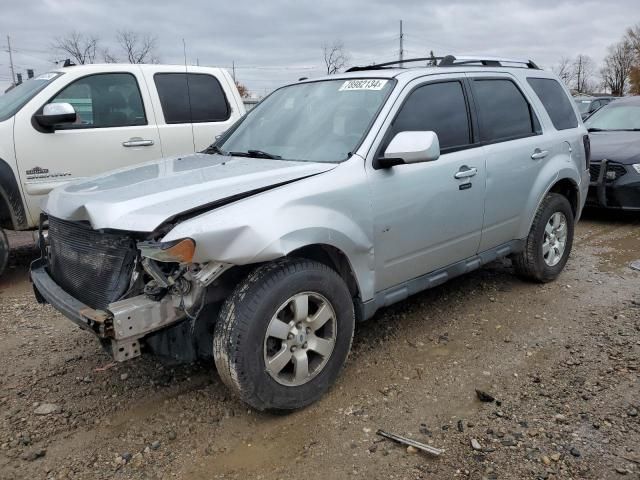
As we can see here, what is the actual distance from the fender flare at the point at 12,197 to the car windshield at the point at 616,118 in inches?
333

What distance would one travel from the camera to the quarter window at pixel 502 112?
429cm

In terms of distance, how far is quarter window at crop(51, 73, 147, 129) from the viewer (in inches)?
223

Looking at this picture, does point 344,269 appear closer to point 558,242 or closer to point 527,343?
point 527,343

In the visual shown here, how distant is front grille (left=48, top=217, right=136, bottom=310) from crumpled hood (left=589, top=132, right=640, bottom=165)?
697 cm

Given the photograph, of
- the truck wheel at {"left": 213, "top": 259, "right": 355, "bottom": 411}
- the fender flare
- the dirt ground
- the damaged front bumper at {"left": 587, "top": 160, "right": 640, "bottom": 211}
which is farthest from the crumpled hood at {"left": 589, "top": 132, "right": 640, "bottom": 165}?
the fender flare

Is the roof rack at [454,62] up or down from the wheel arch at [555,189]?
up

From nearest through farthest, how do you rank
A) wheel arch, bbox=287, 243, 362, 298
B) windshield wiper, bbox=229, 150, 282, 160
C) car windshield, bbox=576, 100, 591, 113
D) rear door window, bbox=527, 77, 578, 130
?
wheel arch, bbox=287, 243, 362, 298 < windshield wiper, bbox=229, 150, 282, 160 < rear door window, bbox=527, 77, 578, 130 < car windshield, bbox=576, 100, 591, 113

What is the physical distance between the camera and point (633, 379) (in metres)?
3.42

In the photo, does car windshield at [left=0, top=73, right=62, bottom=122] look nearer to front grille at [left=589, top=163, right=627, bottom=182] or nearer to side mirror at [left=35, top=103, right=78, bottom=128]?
side mirror at [left=35, top=103, right=78, bottom=128]

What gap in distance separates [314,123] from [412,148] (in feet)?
2.69

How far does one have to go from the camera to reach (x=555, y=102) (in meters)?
5.15

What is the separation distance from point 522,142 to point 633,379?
202 cm

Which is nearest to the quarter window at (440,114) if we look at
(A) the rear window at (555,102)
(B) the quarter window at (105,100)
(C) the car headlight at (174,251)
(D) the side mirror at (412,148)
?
(D) the side mirror at (412,148)

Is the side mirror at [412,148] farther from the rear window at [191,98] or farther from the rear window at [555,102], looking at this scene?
the rear window at [191,98]
